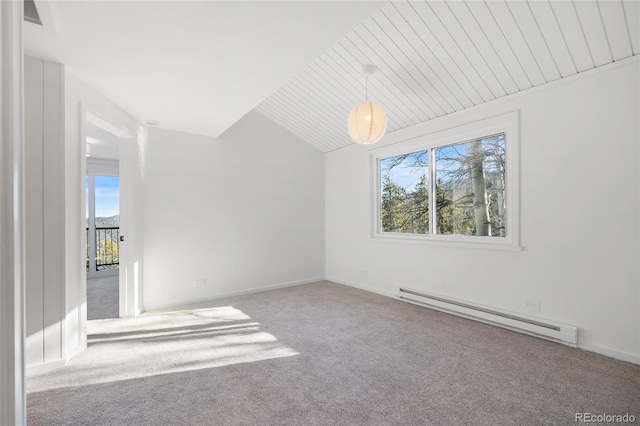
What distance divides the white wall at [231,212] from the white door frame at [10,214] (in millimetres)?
2979

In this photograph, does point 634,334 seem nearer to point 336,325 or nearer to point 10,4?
point 336,325

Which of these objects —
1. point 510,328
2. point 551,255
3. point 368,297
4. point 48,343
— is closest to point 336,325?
point 368,297

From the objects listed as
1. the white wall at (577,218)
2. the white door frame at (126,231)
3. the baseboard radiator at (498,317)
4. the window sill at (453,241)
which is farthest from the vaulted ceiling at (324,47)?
the baseboard radiator at (498,317)

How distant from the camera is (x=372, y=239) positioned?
471 centimetres

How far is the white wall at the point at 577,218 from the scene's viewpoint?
2.45m

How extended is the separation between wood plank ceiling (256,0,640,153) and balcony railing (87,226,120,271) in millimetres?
5374

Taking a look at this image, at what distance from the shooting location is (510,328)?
121 inches

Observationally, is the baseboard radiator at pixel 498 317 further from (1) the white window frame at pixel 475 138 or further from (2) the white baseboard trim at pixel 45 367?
(2) the white baseboard trim at pixel 45 367

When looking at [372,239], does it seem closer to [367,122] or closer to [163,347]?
[367,122]

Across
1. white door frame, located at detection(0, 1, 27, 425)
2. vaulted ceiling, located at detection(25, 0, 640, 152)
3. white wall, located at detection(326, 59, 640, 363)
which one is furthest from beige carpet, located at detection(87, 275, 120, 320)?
white wall, located at detection(326, 59, 640, 363)

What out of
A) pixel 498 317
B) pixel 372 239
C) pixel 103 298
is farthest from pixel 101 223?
pixel 498 317

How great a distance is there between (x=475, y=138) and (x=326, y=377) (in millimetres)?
3099

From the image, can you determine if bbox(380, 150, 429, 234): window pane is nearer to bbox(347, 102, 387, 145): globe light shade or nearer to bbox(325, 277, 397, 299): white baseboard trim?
bbox(325, 277, 397, 299): white baseboard trim

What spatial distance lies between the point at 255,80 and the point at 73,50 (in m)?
1.33
